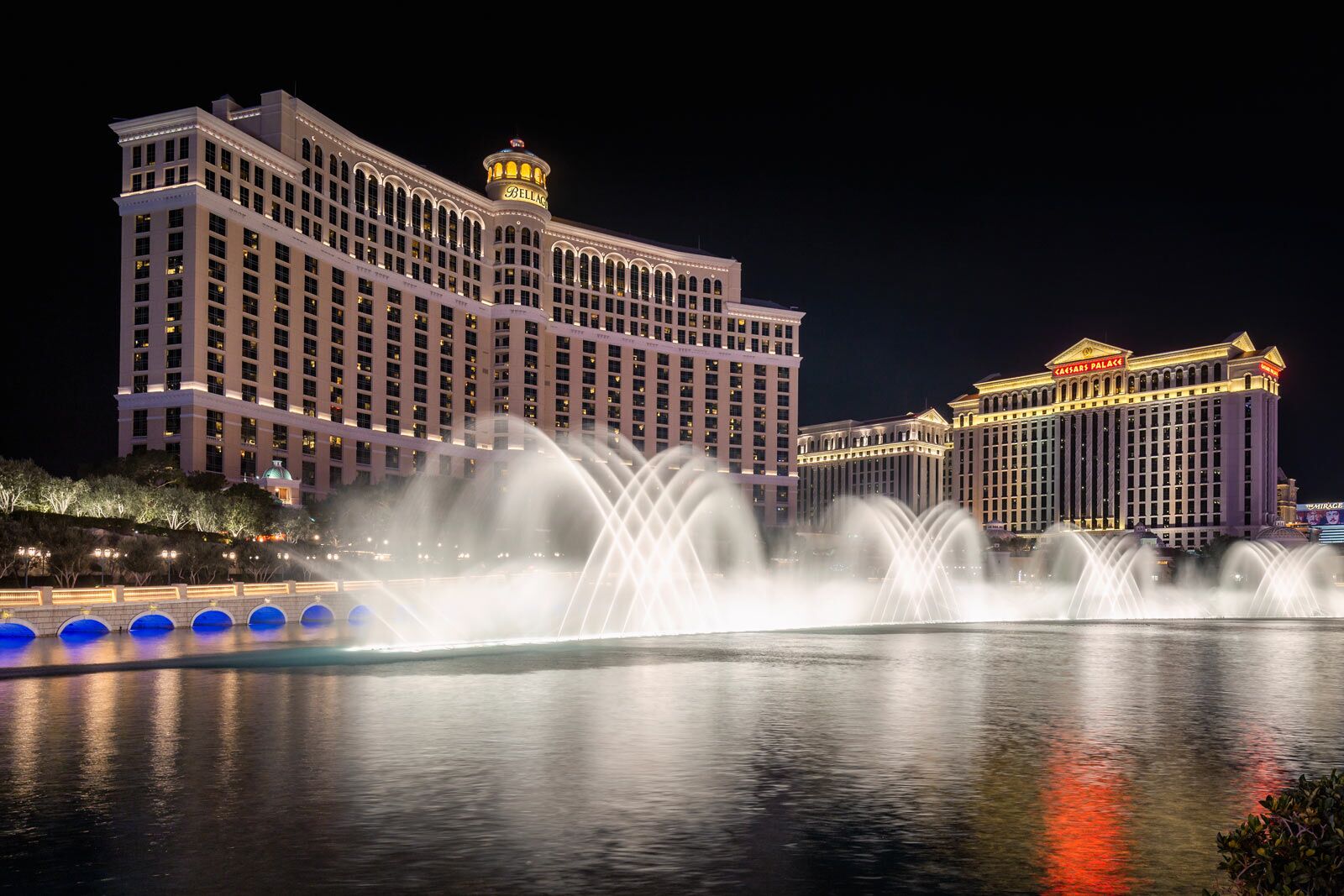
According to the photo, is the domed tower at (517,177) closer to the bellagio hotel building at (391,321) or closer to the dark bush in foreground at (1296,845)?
the bellagio hotel building at (391,321)

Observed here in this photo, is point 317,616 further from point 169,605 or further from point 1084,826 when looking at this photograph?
point 1084,826

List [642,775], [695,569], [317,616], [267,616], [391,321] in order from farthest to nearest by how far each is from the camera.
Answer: [391,321] < [695,569] < [317,616] < [267,616] < [642,775]

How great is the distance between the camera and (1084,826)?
51.0 ft

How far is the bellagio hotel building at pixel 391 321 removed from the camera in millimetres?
120375

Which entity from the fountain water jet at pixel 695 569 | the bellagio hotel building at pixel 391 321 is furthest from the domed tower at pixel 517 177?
the fountain water jet at pixel 695 569

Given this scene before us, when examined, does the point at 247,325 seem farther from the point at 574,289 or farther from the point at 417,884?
the point at 417,884

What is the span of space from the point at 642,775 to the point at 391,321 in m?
140

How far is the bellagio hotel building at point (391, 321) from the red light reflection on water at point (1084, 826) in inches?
4432

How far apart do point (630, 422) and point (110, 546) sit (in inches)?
4390

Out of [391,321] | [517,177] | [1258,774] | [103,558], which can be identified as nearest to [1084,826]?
[1258,774]

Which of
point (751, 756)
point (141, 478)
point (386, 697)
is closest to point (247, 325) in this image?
point (141, 478)

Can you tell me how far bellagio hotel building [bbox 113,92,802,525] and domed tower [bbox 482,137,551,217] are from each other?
385 millimetres

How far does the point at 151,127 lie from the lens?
121 metres

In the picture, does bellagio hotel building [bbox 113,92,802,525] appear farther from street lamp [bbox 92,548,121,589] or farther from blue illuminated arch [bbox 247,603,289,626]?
blue illuminated arch [bbox 247,603,289,626]
